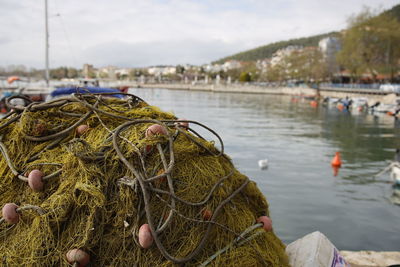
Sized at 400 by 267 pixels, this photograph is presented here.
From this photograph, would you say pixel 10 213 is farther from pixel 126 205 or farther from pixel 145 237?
pixel 145 237

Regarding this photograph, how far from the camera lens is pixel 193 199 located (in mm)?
2387

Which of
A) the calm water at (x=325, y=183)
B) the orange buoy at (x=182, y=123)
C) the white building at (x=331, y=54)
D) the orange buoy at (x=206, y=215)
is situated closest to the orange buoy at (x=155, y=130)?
the orange buoy at (x=182, y=123)

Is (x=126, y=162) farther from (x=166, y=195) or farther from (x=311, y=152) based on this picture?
(x=311, y=152)

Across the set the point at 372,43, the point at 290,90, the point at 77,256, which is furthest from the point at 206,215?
the point at 290,90

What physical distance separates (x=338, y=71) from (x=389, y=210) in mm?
84353

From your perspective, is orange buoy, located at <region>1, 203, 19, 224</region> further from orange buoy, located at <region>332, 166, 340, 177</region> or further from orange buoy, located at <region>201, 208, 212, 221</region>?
orange buoy, located at <region>332, 166, 340, 177</region>

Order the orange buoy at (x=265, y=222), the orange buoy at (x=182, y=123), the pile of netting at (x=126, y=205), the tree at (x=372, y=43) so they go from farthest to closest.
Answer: the tree at (x=372, y=43)
the orange buoy at (x=182, y=123)
the orange buoy at (x=265, y=222)
the pile of netting at (x=126, y=205)

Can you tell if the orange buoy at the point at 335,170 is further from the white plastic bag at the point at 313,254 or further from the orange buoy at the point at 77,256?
the orange buoy at the point at 77,256

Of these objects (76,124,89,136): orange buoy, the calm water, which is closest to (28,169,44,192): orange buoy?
(76,124,89,136): orange buoy

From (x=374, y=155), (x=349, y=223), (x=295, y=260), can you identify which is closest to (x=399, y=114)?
(x=374, y=155)

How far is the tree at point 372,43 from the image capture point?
202 feet

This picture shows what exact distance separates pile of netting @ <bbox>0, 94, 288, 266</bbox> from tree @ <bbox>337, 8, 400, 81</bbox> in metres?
68.2

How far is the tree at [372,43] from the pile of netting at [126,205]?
68.2m

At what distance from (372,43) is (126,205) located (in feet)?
230
